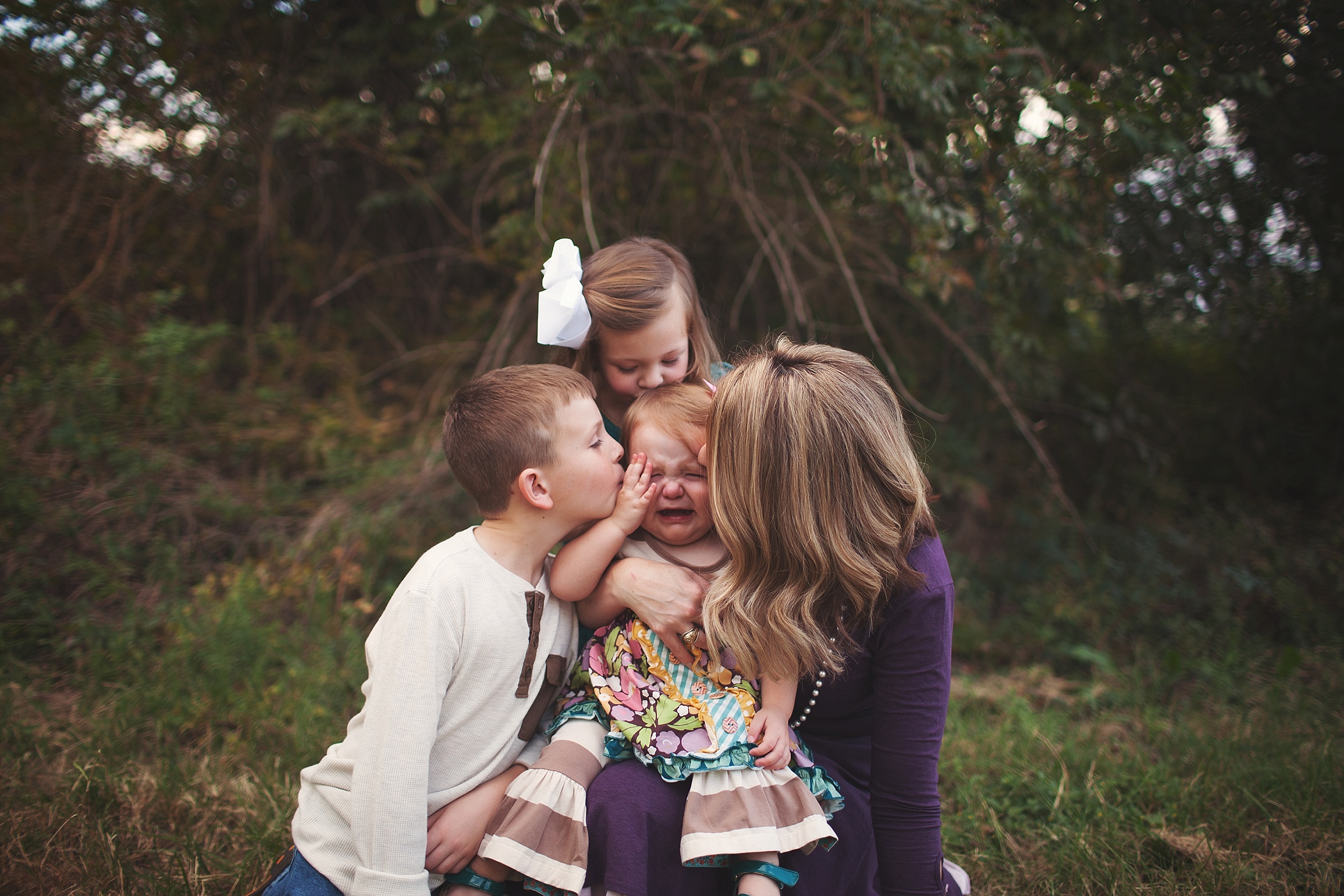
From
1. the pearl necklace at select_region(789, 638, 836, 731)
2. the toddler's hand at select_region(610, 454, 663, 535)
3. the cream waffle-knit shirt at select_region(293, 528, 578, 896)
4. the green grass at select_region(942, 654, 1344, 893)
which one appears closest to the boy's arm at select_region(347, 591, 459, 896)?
the cream waffle-knit shirt at select_region(293, 528, 578, 896)

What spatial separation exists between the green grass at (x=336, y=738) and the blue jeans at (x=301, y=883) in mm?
587

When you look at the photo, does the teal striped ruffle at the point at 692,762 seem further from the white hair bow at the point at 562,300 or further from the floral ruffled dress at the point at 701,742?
the white hair bow at the point at 562,300

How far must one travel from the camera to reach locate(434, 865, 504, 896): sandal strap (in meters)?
1.52

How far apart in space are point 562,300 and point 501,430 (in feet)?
1.55

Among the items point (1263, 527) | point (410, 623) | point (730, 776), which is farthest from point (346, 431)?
point (1263, 527)

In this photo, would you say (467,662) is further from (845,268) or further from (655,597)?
(845,268)

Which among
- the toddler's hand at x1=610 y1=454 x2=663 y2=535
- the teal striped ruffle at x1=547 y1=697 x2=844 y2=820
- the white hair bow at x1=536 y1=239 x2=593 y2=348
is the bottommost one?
the teal striped ruffle at x1=547 y1=697 x2=844 y2=820

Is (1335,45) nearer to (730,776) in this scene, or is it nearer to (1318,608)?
(1318,608)

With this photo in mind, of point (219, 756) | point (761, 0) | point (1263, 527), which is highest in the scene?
point (761, 0)

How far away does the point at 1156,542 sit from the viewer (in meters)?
4.17

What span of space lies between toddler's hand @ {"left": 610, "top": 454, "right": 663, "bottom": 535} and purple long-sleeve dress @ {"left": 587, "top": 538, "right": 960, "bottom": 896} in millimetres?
465

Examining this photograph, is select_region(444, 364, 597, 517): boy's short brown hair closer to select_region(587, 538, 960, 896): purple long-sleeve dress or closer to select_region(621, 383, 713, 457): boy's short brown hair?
select_region(621, 383, 713, 457): boy's short brown hair

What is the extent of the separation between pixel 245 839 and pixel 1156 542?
4066 mm

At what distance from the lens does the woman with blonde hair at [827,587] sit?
154cm
